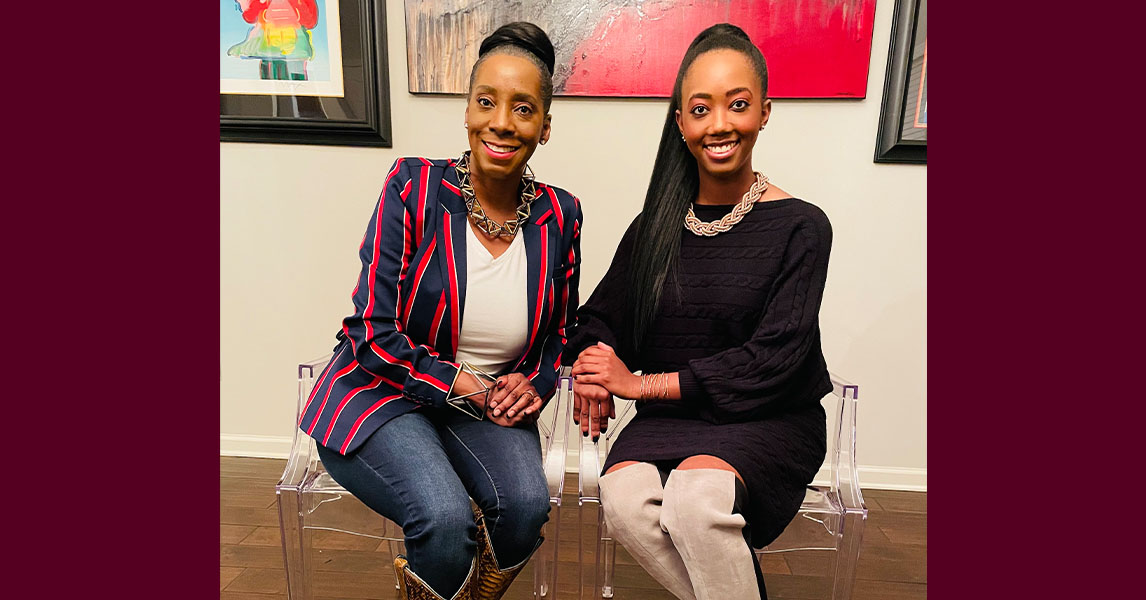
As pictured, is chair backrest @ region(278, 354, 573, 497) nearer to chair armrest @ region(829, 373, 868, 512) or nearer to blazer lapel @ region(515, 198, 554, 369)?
blazer lapel @ region(515, 198, 554, 369)

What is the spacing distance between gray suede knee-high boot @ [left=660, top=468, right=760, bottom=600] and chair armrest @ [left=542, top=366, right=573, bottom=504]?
0.33m

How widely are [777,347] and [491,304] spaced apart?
624 mm

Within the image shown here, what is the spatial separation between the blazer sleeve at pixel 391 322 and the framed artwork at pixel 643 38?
3.65 ft

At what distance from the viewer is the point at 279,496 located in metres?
1.61

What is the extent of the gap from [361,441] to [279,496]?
0.29 meters

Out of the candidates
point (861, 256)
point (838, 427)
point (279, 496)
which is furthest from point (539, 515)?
point (861, 256)

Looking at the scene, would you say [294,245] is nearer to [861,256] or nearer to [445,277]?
[445,277]

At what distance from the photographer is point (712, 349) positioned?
5.39 feet

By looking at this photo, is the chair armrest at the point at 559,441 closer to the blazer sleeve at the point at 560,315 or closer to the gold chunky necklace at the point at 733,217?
the blazer sleeve at the point at 560,315

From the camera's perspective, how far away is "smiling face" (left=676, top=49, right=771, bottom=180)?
1.54 m

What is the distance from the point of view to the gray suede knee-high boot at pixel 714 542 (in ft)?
4.35

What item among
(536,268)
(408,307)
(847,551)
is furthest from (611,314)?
(847,551)

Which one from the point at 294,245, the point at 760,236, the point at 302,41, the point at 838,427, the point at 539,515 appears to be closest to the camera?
the point at 539,515

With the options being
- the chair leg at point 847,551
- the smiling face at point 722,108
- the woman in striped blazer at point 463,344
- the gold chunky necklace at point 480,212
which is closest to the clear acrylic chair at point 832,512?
the chair leg at point 847,551
